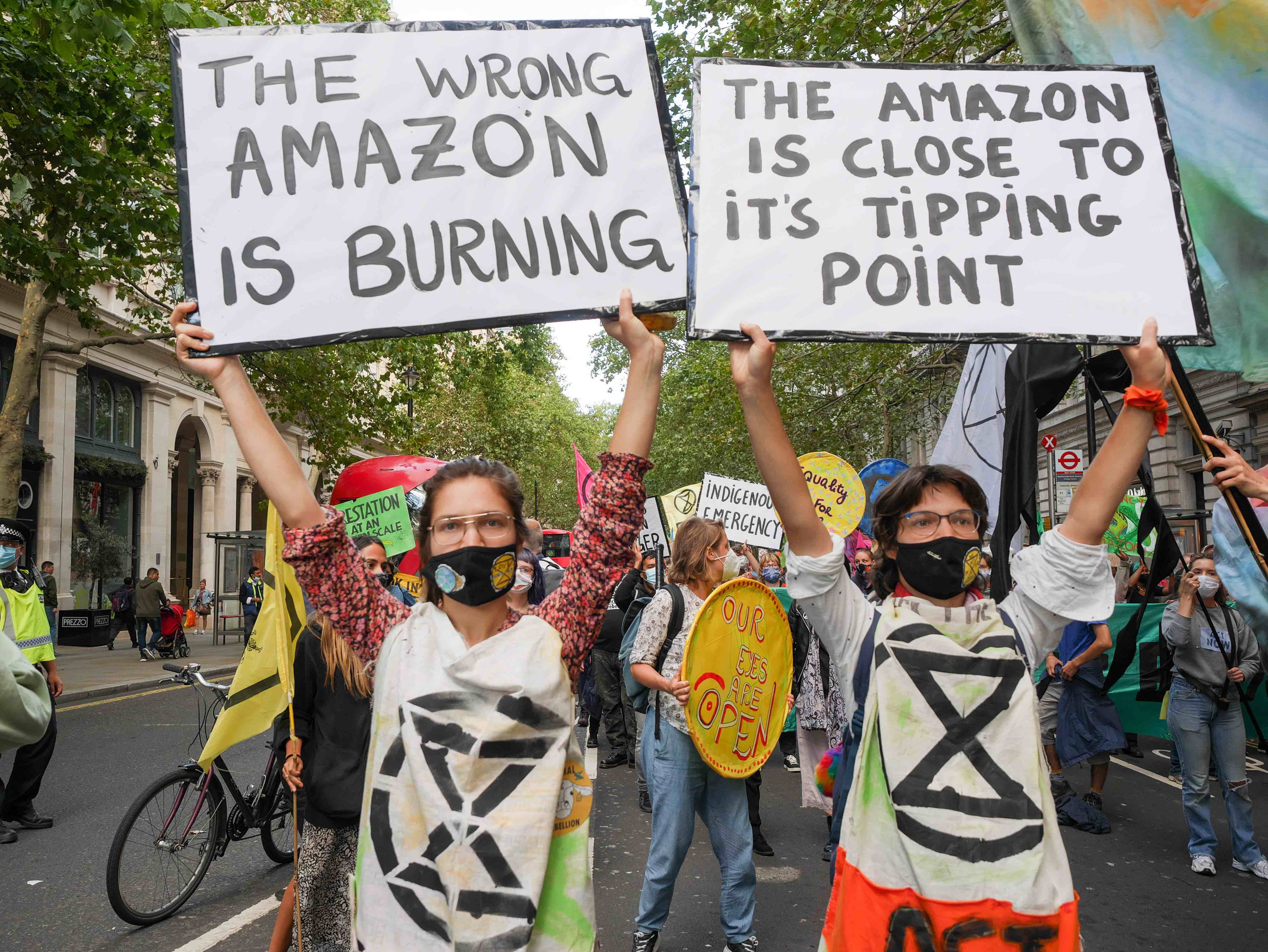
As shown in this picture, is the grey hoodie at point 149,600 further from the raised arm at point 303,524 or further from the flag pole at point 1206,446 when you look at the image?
the flag pole at point 1206,446

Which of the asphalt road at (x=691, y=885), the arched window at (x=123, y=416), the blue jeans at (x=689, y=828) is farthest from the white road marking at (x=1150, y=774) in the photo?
the arched window at (x=123, y=416)

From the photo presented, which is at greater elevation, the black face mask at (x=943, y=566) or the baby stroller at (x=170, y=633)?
the black face mask at (x=943, y=566)

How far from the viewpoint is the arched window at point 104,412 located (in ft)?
78.1

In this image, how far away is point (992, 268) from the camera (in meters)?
2.31

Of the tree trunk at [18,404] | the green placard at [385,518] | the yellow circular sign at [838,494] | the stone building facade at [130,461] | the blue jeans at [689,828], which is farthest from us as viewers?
the stone building facade at [130,461]

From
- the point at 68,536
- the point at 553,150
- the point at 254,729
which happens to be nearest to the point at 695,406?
the point at 68,536

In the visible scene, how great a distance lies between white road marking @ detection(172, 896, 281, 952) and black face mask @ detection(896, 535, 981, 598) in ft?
12.0

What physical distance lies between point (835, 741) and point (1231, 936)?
251 cm

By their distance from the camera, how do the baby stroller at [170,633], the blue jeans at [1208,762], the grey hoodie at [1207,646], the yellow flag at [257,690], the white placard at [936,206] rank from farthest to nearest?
the baby stroller at [170,633] → the grey hoodie at [1207,646] → the blue jeans at [1208,762] → the yellow flag at [257,690] → the white placard at [936,206]

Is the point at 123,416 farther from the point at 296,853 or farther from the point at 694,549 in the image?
the point at 296,853

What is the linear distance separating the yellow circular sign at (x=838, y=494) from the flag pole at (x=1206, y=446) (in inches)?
305

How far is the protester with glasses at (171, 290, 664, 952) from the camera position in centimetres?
187

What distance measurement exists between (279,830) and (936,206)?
16.7ft

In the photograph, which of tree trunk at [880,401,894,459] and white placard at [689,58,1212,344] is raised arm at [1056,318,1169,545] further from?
tree trunk at [880,401,894,459]
